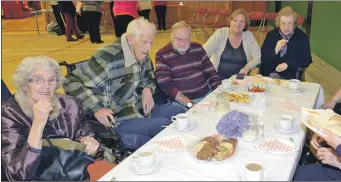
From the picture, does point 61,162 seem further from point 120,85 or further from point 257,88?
point 257,88

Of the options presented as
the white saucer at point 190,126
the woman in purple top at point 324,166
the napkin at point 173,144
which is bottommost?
the woman in purple top at point 324,166

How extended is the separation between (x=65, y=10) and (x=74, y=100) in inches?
275

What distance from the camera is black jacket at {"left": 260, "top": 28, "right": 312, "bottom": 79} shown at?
10.6ft

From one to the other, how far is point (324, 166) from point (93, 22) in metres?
6.59

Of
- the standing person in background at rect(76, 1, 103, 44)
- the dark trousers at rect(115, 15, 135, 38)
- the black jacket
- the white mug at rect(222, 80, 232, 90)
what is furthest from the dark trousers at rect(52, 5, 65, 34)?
the white mug at rect(222, 80, 232, 90)

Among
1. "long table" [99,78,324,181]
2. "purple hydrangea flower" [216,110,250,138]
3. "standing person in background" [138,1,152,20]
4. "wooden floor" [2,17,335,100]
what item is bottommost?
"wooden floor" [2,17,335,100]

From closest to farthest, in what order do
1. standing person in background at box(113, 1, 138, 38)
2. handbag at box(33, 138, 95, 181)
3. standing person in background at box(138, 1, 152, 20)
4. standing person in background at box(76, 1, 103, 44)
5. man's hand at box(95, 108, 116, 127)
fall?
handbag at box(33, 138, 95, 181) → man's hand at box(95, 108, 116, 127) → standing person in background at box(113, 1, 138, 38) → standing person in background at box(76, 1, 103, 44) → standing person in background at box(138, 1, 152, 20)

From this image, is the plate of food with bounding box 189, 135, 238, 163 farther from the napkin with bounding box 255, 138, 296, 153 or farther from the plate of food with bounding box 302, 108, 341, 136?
the plate of food with bounding box 302, 108, 341, 136

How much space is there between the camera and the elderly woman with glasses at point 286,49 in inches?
126

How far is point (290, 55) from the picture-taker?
326 cm

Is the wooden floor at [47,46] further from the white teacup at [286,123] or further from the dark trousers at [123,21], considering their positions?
the white teacup at [286,123]

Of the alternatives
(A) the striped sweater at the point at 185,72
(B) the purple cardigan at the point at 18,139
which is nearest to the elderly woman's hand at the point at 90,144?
(B) the purple cardigan at the point at 18,139

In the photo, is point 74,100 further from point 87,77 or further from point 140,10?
point 140,10

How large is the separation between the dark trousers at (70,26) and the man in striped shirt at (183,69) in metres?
6.16
